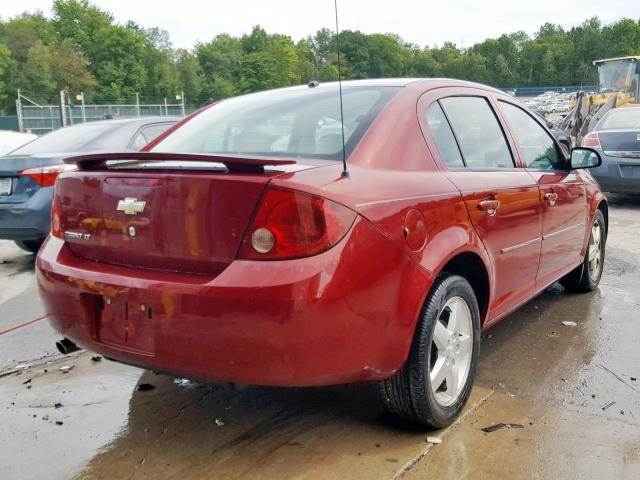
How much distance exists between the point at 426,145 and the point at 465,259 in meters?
0.58

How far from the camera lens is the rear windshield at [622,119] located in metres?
9.87

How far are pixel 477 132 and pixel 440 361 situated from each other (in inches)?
52.8

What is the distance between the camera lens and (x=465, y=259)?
309 centimetres

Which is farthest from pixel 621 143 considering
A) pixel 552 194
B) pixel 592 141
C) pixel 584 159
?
pixel 552 194

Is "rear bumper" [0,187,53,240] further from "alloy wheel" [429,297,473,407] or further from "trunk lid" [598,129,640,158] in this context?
"trunk lid" [598,129,640,158]

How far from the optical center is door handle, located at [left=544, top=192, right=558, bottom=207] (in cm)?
388

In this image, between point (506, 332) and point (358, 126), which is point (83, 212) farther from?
point (506, 332)

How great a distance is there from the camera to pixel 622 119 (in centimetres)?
1009

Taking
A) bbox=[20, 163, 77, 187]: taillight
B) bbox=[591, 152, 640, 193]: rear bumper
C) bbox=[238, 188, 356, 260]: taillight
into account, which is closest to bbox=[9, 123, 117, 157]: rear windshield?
bbox=[20, 163, 77, 187]: taillight

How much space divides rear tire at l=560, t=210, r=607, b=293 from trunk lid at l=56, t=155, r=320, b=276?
3.27 metres

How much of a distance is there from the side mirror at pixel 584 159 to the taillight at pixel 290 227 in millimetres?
2720

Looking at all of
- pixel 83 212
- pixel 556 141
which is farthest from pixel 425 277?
pixel 556 141

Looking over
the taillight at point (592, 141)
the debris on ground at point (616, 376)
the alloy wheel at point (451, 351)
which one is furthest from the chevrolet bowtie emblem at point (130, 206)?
the taillight at point (592, 141)

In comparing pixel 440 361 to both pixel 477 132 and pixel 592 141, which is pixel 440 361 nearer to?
pixel 477 132
